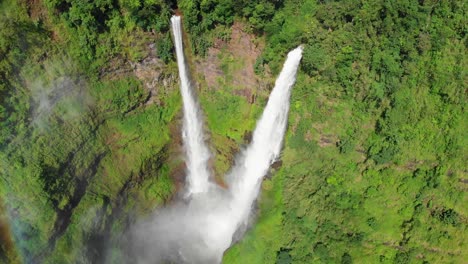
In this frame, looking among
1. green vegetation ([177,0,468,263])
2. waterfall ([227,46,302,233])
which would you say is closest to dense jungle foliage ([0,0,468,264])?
green vegetation ([177,0,468,263])

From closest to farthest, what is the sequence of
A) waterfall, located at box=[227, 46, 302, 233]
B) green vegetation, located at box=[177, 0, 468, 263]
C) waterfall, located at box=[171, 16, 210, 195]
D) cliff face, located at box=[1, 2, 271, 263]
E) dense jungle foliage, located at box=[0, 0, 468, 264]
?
1. cliff face, located at box=[1, 2, 271, 263]
2. dense jungle foliage, located at box=[0, 0, 468, 264]
3. green vegetation, located at box=[177, 0, 468, 263]
4. waterfall, located at box=[227, 46, 302, 233]
5. waterfall, located at box=[171, 16, 210, 195]

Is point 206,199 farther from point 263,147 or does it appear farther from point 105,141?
point 105,141

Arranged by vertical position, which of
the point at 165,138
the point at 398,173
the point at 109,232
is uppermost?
the point at 165,138

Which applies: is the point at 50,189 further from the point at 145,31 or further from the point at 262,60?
the point at 262,60

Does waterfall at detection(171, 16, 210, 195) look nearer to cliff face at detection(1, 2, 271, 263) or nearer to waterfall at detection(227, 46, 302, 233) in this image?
cliff face at detection(1, 2, 271, 263)

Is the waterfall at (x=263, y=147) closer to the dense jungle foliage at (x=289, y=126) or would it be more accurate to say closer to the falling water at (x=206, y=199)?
the falling water at (x=206, y=199)

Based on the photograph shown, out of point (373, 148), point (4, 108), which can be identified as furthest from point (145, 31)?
point (373, 148)
